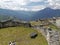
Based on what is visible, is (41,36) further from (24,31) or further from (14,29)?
(14,29)

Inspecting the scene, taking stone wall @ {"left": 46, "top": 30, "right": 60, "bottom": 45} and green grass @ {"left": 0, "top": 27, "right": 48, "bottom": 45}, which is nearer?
stone wall @ {"left": 46, "top": 30, "right": 60, "bottom": 45}

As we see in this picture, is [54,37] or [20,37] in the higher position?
[54,37]

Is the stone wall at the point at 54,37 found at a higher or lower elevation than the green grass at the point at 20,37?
higher

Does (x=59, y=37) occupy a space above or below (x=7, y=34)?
above

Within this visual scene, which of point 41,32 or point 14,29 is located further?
point 14,29

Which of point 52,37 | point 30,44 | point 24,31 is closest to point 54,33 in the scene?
point 52,37

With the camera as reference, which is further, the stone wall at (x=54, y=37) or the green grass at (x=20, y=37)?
the green grass at (x=20, y=37)

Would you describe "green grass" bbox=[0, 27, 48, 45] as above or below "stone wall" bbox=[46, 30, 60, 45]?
below

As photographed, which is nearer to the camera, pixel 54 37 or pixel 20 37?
pixel 54 37
